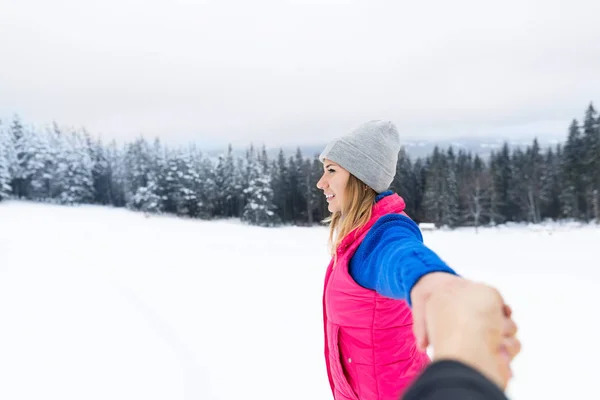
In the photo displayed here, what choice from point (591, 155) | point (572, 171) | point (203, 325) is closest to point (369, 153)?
point (203, 325)

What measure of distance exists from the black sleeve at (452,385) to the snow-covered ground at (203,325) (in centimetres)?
376

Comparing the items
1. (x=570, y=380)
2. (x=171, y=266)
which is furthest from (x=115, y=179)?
(x=570, y=380)

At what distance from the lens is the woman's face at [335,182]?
68.7 inches

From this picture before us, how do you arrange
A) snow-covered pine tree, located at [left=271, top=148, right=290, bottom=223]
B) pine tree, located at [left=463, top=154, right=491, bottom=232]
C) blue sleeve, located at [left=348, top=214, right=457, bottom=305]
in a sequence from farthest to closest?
1. snow-covered pine tree, located at [left=271, top=148, right=290, bottom=223]
2. pine tree, located at [left=463, top=154, right=491, bottom=232]
3. blue sleeve, located at [left=348, top=214, right=457, bottom=305]

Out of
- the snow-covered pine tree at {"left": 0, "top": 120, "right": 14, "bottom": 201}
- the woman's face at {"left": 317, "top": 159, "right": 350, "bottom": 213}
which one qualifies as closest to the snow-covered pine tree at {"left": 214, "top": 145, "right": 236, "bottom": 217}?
the snow-covered pine tree at {"left": 0, "top": 120, "right": 14, "bottom": 201}

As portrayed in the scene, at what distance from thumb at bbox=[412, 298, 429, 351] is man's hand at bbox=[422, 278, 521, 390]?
0.02 meters

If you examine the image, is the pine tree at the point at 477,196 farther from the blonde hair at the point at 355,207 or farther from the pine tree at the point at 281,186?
the blonde hair at the point at 355,207

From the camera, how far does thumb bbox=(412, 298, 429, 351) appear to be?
0.70 metres

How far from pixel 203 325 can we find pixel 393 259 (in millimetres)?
5476

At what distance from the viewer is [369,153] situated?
169cm

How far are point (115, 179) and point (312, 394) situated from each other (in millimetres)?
65739

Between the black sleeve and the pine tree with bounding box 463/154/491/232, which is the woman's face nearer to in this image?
the black sleeve

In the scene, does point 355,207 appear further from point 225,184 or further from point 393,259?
point 225,184

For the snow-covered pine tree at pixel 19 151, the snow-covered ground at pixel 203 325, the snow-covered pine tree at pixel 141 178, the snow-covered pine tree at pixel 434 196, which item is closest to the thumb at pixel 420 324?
the snow-covered ground at pixel 203 325
